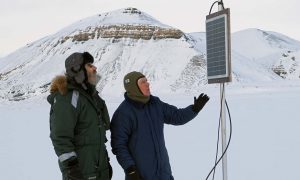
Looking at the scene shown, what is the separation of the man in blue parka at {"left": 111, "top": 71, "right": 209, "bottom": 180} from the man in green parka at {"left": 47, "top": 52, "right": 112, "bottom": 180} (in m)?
0.12

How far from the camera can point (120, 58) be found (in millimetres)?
58406

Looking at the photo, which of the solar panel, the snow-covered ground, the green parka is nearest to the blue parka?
the green parka

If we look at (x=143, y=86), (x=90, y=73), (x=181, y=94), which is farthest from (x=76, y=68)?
(x=181, y=94)

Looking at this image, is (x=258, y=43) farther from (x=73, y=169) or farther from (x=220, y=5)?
(x=73, y=169)

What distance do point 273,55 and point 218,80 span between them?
99.7 m

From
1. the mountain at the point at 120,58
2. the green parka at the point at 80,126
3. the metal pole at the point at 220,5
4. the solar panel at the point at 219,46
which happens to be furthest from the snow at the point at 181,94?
the green parka at the point at 80,126

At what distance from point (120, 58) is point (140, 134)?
5550 cm

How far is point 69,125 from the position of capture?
2.87m

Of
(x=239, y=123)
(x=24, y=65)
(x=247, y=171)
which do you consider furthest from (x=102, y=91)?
(x=247, y=171)

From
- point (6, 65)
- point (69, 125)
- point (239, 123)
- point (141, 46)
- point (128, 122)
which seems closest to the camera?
point (69, 125)

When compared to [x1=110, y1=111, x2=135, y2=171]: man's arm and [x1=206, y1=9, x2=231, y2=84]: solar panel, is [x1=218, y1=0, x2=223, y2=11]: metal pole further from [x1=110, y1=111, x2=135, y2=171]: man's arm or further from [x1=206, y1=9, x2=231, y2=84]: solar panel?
[x1=110, y1=111, x2=135, y2=171]: man's arm

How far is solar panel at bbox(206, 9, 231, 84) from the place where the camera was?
385cm

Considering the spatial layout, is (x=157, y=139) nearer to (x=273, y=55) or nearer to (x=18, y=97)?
(x=18, y=97)

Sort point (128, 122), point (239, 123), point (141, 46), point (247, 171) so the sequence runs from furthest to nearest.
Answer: point (141, 46) < point (239, 123) < point (247, 171) < point (128, 122)
